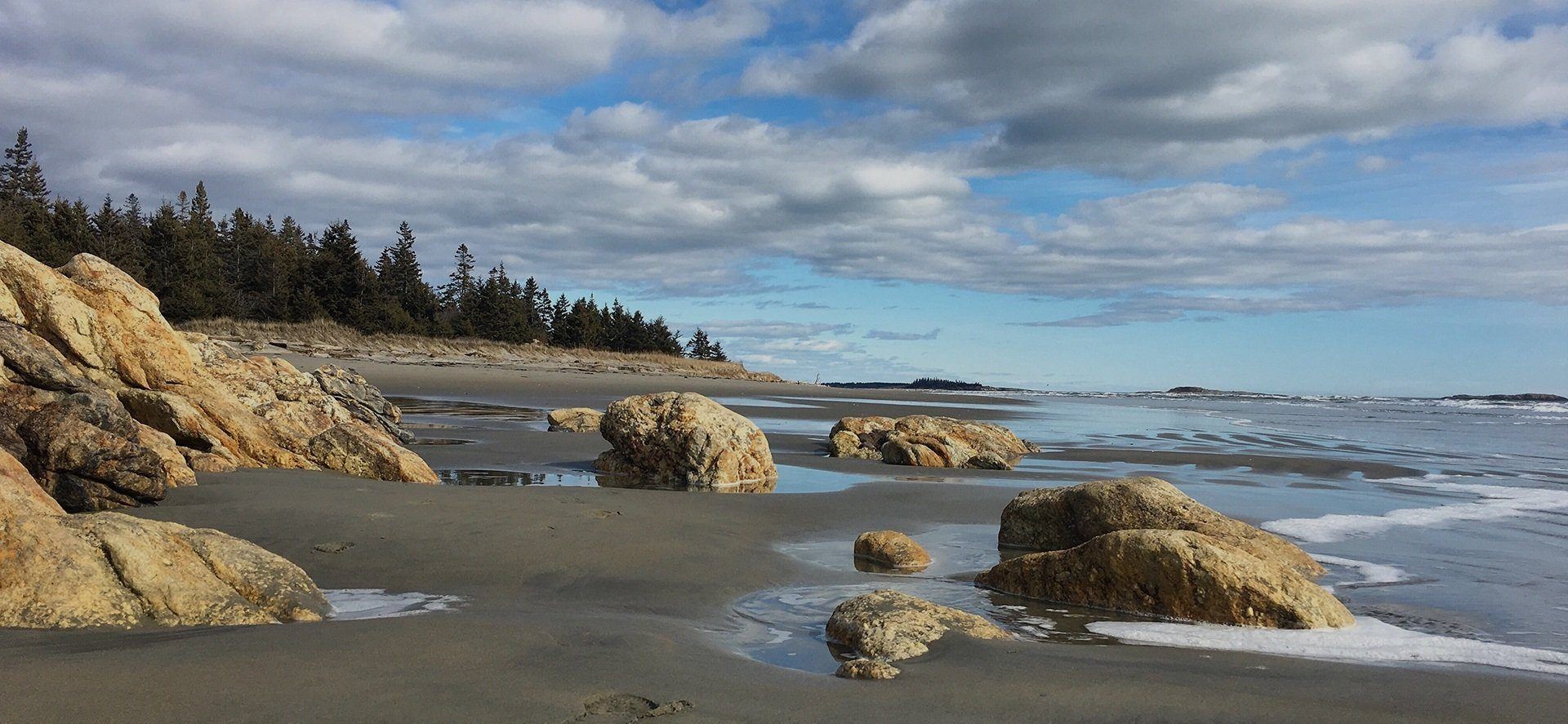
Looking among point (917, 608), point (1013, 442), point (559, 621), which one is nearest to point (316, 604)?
point (559, 621)

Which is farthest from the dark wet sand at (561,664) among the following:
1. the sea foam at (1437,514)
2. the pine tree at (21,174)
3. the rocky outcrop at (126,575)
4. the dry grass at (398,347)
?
the pine tree at (21,174)

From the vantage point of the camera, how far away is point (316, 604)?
4254 millimetres

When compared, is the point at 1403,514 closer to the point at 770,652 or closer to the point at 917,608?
the point at 917,608

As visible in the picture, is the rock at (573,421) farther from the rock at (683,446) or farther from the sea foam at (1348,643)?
the sea foam at (1348,643)

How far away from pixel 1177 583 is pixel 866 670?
102 inches

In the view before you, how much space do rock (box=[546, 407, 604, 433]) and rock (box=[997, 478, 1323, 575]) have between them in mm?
9390

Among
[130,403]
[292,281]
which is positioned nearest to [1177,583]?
[130,403]

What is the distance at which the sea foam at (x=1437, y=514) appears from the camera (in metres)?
8.46

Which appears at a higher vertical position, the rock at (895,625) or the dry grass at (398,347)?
the dry grass at (398,347)

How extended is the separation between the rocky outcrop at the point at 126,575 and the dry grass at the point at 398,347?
109ft

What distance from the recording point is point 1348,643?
4633mm

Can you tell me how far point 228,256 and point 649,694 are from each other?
6669 centimetres

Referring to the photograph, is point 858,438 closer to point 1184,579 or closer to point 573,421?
point 573,421

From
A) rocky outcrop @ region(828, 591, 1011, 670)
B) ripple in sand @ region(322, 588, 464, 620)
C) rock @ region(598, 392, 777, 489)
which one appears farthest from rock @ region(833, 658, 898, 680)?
rock @ region(598, 392, 777, 489)
